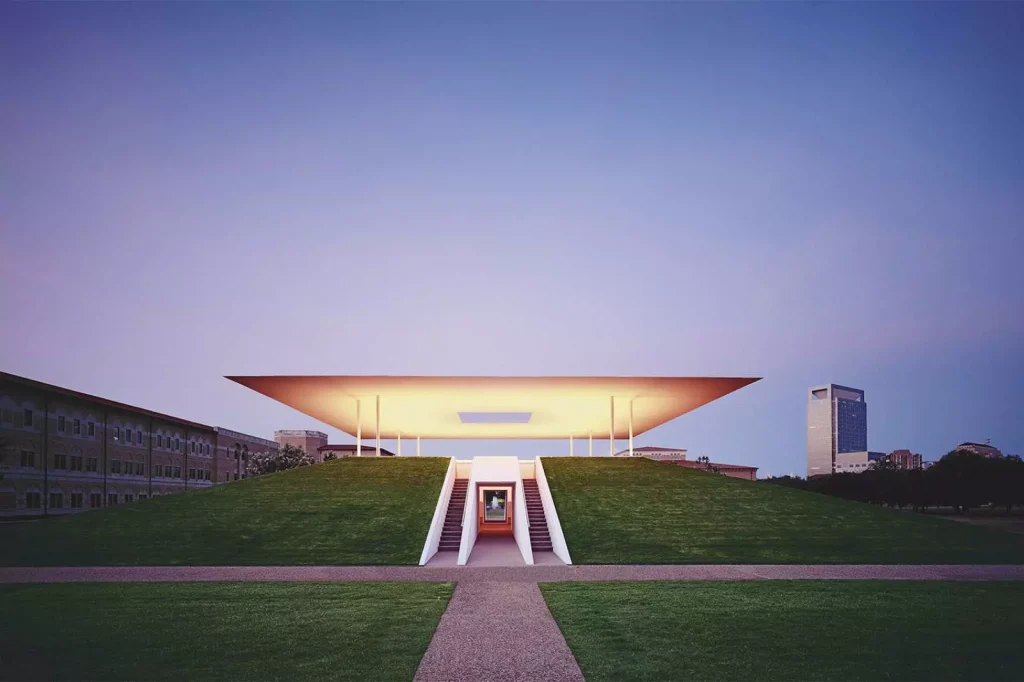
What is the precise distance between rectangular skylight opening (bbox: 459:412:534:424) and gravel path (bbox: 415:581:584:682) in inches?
1084

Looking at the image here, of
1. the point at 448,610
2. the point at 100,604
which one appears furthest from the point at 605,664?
the point at 100,604

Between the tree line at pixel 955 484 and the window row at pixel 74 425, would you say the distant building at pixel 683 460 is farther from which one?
the window row at pixel 74 425

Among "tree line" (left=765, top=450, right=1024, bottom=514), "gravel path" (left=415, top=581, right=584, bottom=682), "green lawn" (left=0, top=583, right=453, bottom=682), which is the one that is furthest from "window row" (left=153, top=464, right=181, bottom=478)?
"gravel path" (left=415, top=581, right=584, bottom=682)

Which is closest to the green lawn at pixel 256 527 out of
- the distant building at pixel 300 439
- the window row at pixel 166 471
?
the window row at pixel 166 471

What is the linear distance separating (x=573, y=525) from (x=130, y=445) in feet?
155

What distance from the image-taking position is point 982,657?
9.33 meters

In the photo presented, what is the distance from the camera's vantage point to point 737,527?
22703 millimetres

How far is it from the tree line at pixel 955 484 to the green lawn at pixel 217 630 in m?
57.7

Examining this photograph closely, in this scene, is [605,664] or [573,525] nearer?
[605,664]

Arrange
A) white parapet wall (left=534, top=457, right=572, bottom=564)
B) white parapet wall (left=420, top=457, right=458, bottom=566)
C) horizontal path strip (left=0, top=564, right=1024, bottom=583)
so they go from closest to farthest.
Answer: horizontal path strip (left=0, top=564, right=1024, bottom=583) < white parapet wall (left=420, top=457, right=458, bottom=566) < white parapet wall (left=534, top=457, right=572, bottom=564)

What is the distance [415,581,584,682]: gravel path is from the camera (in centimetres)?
868

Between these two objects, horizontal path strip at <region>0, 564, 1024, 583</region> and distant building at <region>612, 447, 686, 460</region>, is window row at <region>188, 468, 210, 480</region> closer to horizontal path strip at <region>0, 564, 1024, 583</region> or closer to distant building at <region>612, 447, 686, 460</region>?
horizontal path strip at <region>0, 564, 1024, 583</region>

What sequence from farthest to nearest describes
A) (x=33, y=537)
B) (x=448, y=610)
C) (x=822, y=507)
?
(x=822, y=507) → (x=33, y=537) → (x=448, y=610)

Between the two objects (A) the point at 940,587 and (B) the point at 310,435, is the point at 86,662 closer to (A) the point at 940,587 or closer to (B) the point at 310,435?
(A) the point at 940,587
